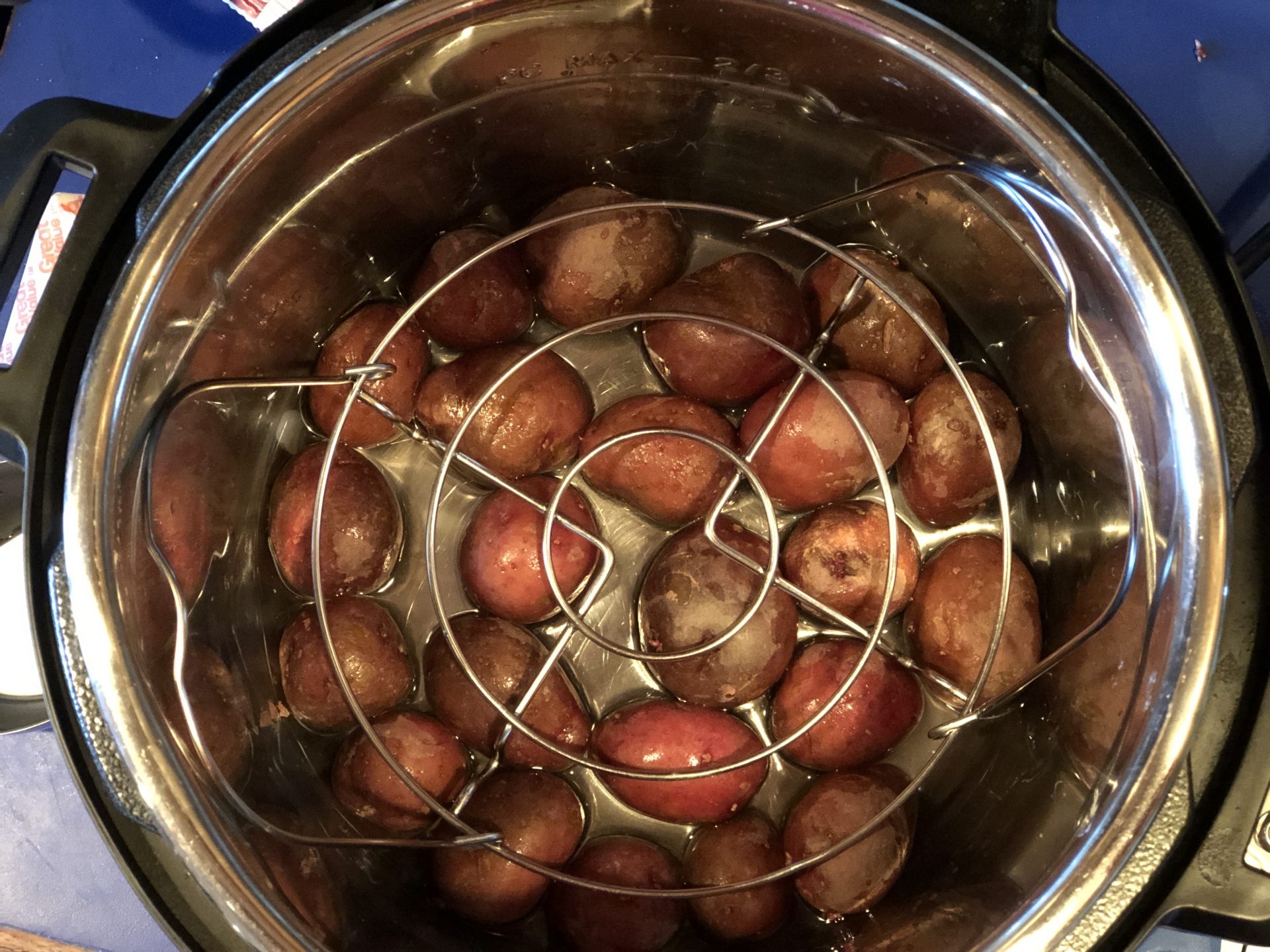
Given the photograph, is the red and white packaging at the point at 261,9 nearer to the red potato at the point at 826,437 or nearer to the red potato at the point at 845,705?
the red potato at the point at 826,437

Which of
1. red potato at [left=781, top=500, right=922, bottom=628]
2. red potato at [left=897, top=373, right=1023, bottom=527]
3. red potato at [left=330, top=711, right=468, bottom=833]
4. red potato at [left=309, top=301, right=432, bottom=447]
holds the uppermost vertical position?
red potato at [left=309, top=301, right=432, bottom=447]

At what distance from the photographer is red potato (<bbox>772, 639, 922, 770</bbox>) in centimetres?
85

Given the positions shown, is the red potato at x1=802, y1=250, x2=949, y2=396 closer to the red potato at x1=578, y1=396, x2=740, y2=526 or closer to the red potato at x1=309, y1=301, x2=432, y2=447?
the red potato at x1=578, y1=396, x2=740, y2=526

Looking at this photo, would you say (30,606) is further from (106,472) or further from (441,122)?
(441,122)

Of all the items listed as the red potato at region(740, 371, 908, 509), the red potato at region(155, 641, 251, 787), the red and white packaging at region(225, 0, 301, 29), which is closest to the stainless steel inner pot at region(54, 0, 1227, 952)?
the red potato at region(155, 641, 251, 787)

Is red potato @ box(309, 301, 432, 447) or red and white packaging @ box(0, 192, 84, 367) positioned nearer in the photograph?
red potato @ box(309, 301, 432, 447)

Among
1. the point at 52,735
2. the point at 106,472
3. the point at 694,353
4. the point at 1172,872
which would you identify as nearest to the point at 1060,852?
the point at 1172,872

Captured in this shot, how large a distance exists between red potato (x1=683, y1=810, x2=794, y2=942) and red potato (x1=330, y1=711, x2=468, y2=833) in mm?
248

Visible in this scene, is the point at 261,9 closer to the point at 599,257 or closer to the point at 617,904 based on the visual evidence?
the point at 599,257

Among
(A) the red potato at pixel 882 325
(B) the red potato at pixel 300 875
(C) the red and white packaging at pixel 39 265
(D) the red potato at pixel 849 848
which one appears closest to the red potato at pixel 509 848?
(B) the red potato at pixel 300 875

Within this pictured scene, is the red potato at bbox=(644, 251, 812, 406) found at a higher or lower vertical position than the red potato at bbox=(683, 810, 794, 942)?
higher

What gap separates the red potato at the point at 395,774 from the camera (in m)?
0.84

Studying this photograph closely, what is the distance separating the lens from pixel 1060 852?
68 cm

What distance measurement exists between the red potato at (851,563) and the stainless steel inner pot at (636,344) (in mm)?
87
